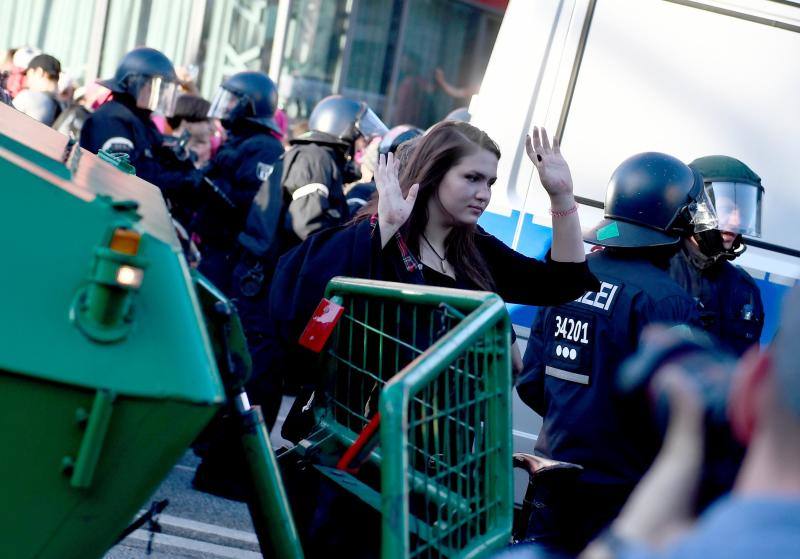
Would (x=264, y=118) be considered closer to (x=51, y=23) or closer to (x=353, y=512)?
(x=353, y=512)

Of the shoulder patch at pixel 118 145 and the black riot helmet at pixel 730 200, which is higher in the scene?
the black riot helmet at pixel 730 200

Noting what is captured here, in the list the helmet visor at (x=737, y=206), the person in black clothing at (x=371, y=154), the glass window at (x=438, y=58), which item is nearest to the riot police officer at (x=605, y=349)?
the helmet visor at (x=737, y=206)

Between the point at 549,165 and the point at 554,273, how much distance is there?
339 millimetres

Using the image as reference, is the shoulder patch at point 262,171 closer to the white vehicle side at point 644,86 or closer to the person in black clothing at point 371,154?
the person in black clothing at point 371,154

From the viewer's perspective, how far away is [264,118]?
723 cm

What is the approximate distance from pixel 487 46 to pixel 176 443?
15775 millimetres

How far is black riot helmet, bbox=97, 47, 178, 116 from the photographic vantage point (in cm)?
683

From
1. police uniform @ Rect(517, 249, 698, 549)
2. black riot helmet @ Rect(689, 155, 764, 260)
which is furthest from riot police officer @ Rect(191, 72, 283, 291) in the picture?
police uniform @ Rect(517, 249, 698, 549)

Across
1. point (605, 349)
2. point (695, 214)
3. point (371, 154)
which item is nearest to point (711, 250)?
point (695, 214)

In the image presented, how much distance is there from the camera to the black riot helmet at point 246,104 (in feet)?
23.5

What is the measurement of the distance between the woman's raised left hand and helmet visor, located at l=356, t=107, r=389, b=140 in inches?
131

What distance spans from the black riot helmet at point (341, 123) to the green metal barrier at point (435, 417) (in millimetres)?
3621

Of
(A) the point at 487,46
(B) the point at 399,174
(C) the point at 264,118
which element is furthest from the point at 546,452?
(A) the point at 487,46

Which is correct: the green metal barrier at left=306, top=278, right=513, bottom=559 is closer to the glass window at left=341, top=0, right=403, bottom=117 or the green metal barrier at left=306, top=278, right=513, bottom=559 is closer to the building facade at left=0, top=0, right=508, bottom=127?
the building facade at left=0, top=0, right=508, bottom=127
